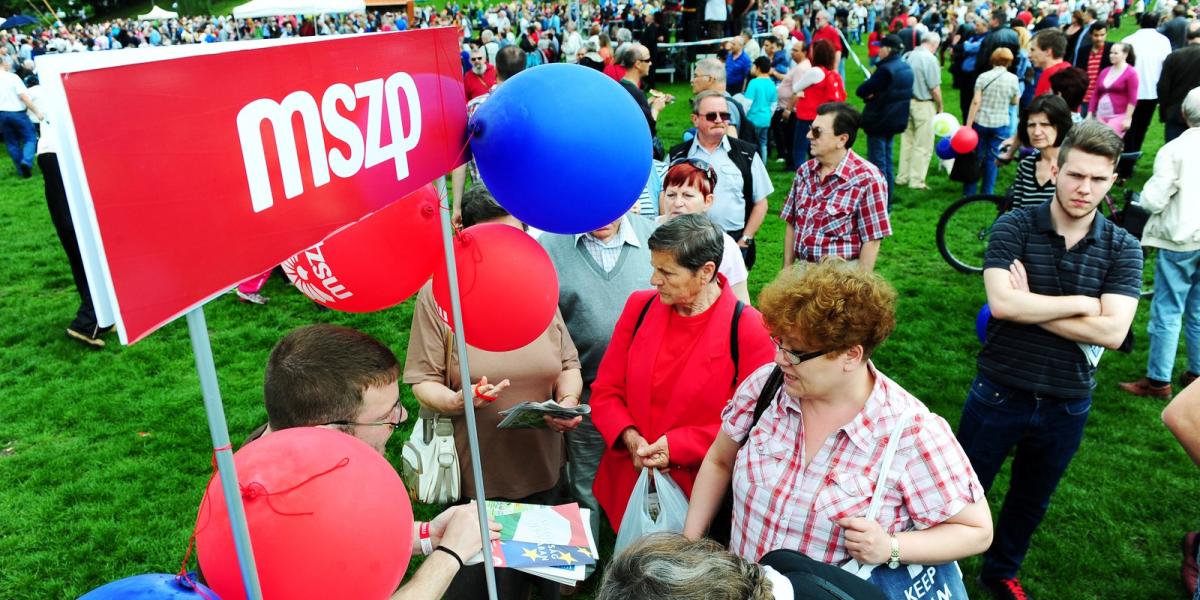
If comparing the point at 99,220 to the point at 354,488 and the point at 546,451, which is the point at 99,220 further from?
the point at 546,451

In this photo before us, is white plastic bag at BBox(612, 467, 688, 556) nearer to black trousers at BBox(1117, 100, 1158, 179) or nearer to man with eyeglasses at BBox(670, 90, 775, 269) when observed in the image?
man with eyeglasses at BBox(670, 90, 775, 269)

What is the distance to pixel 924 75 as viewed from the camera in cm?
905

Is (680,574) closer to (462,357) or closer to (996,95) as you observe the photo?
(462,357)

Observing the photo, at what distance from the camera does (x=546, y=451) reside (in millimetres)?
3135

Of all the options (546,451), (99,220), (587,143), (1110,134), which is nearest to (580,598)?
(546,451)

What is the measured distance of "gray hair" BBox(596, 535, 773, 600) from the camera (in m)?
1.42

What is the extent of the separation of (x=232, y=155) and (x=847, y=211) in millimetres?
3869

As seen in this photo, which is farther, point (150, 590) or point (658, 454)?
point (658, 454)

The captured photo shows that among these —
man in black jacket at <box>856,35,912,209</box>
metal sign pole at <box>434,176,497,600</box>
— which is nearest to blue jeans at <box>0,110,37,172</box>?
man in black jacket at <box>856,35,912,209</box>

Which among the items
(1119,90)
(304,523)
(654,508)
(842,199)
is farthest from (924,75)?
(304,523)

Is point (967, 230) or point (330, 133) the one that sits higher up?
point (330, 133)

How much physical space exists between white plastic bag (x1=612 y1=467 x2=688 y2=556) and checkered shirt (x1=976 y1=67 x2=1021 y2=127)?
291 inches

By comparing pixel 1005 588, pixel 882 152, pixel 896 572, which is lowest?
pixel 1005 588

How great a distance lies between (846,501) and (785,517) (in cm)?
17
